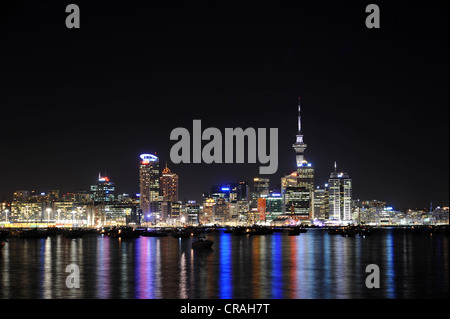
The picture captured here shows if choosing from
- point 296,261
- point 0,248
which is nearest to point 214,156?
point 296,261

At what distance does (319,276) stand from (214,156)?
14.7 m

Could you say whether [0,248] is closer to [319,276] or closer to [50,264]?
[50,264]

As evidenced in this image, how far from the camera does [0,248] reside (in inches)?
3696

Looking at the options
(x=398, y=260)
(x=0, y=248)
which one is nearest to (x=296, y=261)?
(x=398, y=260)

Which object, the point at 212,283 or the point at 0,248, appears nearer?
the point at 212,283

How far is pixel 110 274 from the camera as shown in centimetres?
5478
